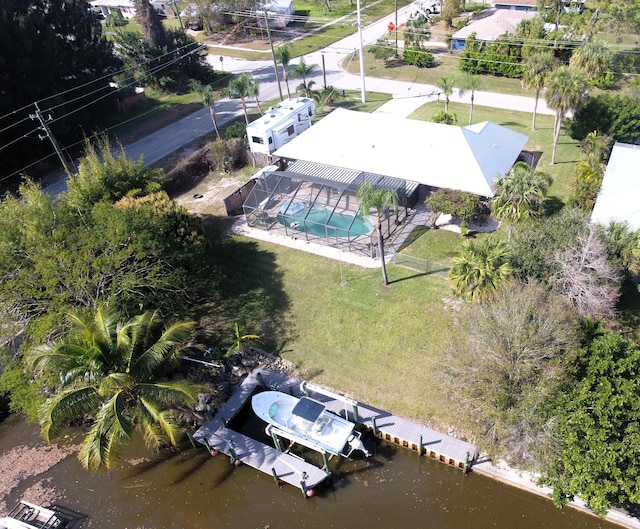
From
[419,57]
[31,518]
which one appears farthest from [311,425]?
[419,57]

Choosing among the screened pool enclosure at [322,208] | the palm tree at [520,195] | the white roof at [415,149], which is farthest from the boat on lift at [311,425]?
the white roof at [415,149]

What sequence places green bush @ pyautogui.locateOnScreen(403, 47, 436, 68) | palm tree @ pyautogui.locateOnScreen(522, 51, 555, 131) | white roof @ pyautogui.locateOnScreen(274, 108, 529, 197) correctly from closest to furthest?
white roof @ pyautogui.locateOnScreen(274, 108, 529, 197)
palm tree @ pyautogui.locateOnScreen(522, 51, 555, 131)
green bush @ pyautogui.locateOnScreen(403, 47, 436, 68)

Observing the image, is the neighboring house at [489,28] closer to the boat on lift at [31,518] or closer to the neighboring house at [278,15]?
the neighboring house at [278,15]

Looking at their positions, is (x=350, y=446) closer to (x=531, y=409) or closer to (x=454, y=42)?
(x=531, y=409)

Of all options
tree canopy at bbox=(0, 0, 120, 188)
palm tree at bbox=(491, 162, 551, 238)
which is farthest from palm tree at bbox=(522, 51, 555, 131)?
tree canopy at bbox=(0, 0, 120, 188)

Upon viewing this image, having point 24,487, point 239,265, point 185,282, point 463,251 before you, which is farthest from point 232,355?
point 463,251

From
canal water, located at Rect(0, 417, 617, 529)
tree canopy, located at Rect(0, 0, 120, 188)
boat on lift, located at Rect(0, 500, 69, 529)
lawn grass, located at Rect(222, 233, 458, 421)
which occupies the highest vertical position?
tree canopy, located at Rect(0, 0, 120, 188)

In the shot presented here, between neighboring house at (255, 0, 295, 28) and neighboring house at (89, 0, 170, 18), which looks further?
neighboring house at (89, 0, 170, 18)

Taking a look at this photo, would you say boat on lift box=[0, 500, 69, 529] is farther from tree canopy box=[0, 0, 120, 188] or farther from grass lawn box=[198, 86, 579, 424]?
tree canopy box=[0, 0, 120, 188]
